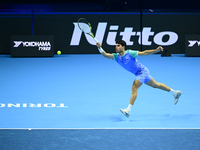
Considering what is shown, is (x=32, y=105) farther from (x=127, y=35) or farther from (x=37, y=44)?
(x=127, y=35)

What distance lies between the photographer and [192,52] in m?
17.7

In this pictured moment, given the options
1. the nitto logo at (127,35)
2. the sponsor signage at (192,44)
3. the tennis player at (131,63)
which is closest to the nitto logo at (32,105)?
the tennis player at (131,63)

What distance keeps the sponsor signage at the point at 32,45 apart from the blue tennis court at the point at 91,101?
1.99m

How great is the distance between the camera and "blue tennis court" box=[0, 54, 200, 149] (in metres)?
6.99

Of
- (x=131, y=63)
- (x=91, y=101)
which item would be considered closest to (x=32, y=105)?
(x=91, y=101)

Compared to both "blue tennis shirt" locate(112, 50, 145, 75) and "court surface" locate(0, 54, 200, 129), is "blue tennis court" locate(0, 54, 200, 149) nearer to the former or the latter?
"court surface" locate(0, 54, 200, 129)

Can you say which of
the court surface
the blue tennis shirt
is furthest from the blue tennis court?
the blue tennis shirt

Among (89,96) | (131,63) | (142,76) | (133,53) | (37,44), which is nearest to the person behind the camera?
(133,53)

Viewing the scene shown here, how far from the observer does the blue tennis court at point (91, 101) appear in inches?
275

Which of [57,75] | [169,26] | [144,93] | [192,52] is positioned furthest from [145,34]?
[144,93]

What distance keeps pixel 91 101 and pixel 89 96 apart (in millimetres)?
550

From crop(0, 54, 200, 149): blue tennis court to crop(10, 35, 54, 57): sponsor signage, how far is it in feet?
6.53

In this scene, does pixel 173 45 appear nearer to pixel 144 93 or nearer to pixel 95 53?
pixel 95 53

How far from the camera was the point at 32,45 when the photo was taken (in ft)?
57.1
